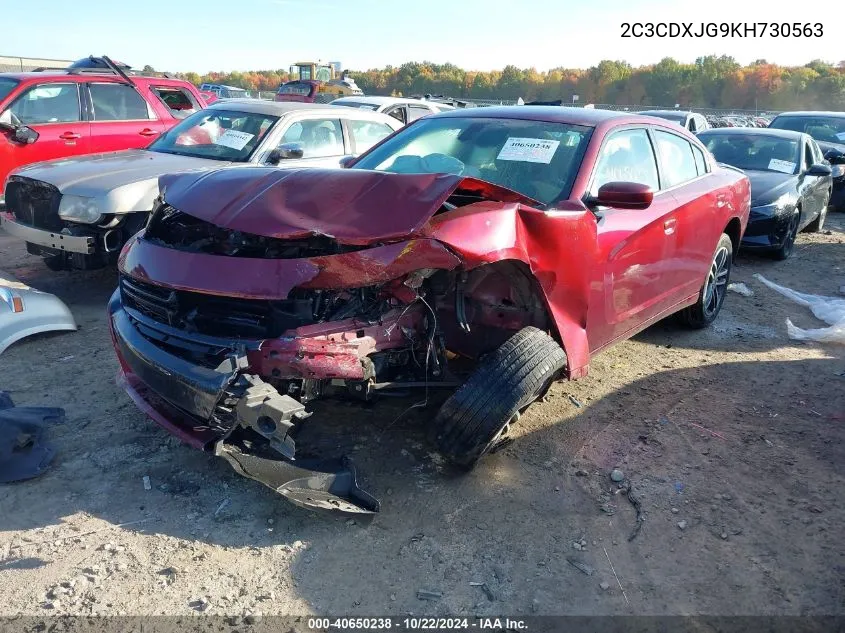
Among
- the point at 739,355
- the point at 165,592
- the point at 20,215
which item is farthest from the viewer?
the point at 20,215

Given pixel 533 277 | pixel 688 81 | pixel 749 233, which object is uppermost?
pixel 688 81

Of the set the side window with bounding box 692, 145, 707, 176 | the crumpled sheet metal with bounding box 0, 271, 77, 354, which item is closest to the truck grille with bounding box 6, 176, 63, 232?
the crumpled sheet metal with bounding box 0, 271, 77, 354

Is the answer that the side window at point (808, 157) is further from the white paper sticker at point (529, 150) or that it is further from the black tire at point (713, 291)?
the white paper sticker at point (529, 150)

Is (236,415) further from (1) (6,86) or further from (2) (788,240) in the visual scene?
(2) (788,240)

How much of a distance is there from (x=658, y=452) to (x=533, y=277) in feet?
4.05

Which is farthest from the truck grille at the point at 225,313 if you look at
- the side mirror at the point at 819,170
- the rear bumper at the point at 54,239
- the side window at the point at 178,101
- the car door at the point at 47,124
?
the side mirror at the point at 819,170

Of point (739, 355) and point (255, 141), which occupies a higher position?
point (255, 141)

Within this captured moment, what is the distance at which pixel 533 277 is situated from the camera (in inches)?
127

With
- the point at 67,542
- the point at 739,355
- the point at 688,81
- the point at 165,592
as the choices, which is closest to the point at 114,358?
the point at 67,542

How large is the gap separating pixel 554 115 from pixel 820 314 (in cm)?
374

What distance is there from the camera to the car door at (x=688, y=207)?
14.9 feet

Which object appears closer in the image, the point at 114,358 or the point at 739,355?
the point at 114,358

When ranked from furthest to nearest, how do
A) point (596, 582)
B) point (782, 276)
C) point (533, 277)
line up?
1. point (782, 276)
2. point (533, 277)
3. point (596, 582)

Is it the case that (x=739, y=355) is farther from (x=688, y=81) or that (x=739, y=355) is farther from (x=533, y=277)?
(x=688, y=81)
